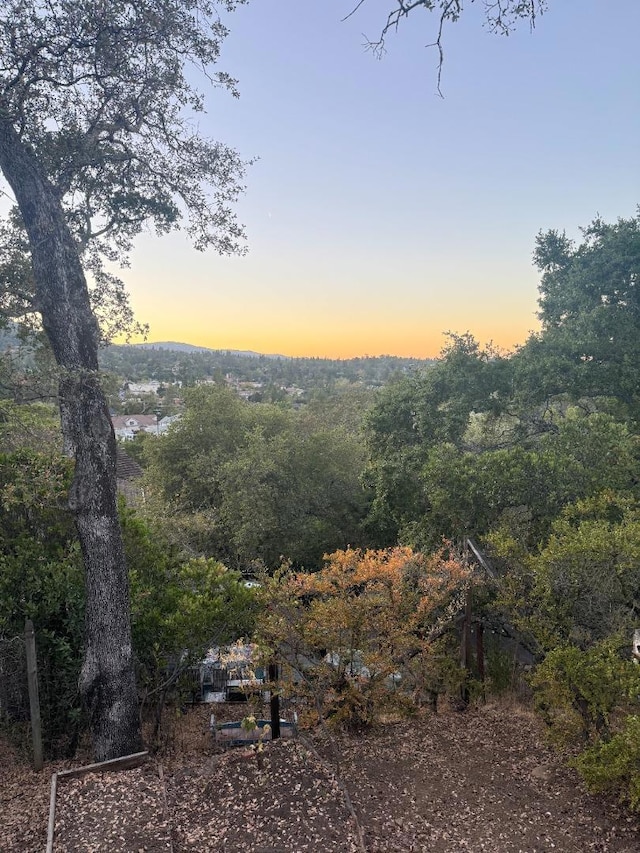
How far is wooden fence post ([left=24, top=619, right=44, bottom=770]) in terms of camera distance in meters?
4.00

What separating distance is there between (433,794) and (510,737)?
1466 mm

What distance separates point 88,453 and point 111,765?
256cm

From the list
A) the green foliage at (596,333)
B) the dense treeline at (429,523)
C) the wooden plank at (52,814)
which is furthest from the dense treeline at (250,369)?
the wooden plank at (52,814)

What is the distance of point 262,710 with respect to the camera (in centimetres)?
535

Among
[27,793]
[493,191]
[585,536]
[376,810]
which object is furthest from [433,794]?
[493,191]

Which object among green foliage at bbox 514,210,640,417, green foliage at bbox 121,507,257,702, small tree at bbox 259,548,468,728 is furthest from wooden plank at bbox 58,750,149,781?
green foliage at bbox 514,210,640,417

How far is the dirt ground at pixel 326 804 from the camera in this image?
10.5ft

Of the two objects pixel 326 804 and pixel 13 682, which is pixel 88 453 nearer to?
pixel 13 682

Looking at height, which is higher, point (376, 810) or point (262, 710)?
point (376, 810)

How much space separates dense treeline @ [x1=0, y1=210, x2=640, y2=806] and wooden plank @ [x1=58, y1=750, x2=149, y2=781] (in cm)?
76

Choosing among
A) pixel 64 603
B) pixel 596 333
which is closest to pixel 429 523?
pixel 596 333

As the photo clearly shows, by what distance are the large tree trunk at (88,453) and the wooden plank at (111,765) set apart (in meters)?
0.14

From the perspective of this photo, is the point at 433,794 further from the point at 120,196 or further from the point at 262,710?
the point at 120,196

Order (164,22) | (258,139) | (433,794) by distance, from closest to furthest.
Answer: (433,794) → (164,22) → (258,139)
